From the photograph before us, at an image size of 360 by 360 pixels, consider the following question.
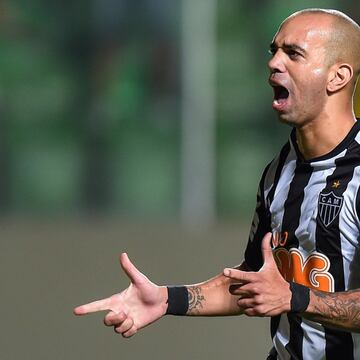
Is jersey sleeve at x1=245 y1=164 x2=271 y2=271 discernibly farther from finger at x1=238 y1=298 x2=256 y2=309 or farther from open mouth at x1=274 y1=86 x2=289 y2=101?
finger at x1=238 y1=298 x2=256 y2=309

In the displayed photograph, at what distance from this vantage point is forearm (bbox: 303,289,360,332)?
3.37 meters

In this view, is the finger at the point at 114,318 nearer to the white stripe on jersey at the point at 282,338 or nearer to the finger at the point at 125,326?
the finger at the point at 125,326

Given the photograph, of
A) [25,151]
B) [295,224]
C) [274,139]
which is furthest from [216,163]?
[295,224]

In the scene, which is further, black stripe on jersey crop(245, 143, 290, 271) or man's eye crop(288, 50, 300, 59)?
black stripe on jersey crop(245, 143, 290, 271)

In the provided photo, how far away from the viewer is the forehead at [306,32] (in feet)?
12.0

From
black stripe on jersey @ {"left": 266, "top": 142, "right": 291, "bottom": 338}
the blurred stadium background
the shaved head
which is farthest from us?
the blurred stadium background

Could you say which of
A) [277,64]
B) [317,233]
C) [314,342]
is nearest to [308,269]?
[317,233]

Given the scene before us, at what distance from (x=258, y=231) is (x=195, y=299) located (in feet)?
0.91

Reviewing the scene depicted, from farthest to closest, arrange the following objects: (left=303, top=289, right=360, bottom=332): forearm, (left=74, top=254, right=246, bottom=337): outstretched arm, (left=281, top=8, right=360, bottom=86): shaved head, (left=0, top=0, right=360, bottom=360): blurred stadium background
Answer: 1. (left=0, top=0, right=360, bottom=360): blurred stadium background
2. (left=281, top=8, right=360, bottom=86): shaved head
3. (left=74, top=254, right=246, bottom=337): outstretched arm
4. (left=303, top=289, right=360, bottom=332): forearm

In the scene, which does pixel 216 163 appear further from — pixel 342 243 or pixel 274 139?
pixel 342 243

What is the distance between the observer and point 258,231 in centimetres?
386

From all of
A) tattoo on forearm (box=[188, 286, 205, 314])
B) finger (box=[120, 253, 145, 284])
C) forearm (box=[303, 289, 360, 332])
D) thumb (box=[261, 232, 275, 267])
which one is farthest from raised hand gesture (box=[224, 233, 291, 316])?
tattoo on forearm (box=[188, 286, 205, 314])

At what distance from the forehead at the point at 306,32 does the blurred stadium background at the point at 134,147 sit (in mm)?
2011

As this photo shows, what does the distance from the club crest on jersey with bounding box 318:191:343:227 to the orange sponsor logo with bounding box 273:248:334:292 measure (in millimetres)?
96
